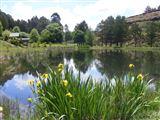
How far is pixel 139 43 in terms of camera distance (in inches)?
3543

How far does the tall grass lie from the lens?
6199 mm

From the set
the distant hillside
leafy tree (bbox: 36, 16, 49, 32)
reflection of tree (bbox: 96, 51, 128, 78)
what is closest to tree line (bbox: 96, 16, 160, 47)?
the distant hillside

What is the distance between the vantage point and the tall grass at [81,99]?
620cm

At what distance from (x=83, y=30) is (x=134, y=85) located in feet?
322

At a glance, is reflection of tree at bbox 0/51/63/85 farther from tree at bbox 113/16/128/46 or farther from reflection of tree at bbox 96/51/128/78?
tree at bbox 113/16/128/46

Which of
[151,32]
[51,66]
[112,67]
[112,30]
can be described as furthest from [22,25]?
[51,66]

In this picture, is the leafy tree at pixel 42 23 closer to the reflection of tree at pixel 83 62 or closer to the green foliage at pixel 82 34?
the green foliage at pixel 82 34

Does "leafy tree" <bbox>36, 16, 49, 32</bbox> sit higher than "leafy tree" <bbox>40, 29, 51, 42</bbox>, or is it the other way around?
"leafy tree" <bbox>36, 16, 49, 32</bbox>

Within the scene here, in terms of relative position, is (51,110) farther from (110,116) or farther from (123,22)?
(123,22)

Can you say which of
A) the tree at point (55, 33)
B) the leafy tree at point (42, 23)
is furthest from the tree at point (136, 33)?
the leafy tree at point (42, 23)

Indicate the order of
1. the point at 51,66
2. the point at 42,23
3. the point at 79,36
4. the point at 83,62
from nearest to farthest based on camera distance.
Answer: the point at 51,66
the point at 83,62
the point at 79,36
the point at 42,23

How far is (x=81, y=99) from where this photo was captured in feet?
20.4

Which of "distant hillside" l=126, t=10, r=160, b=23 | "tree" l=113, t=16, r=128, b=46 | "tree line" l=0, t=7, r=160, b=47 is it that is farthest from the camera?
"distant hillside" l=126, t=10, r=160, b=23

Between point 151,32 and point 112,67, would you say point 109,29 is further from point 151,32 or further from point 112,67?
point 112,67
